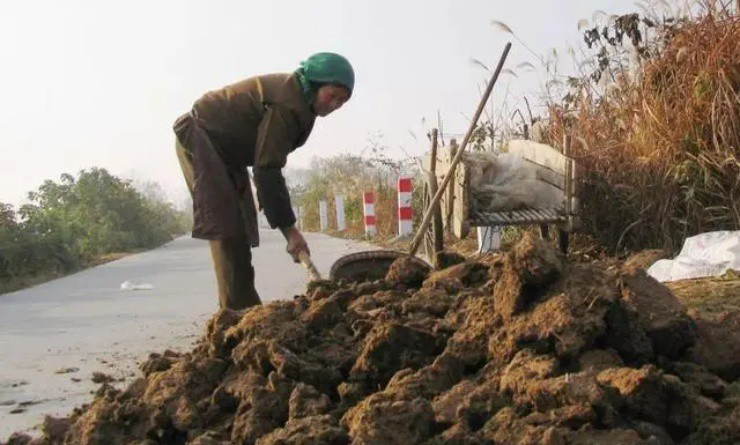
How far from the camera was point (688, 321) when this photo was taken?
2.74 m

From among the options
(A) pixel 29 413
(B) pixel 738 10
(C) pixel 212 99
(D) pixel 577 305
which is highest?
(B) pixel 738 10

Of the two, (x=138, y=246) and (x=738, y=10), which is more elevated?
(x=738, y=10)

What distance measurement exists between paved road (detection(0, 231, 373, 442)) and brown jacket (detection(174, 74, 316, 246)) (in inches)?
37.6

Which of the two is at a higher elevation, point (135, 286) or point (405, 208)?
point (405, 208)

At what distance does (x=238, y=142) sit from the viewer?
450 cm

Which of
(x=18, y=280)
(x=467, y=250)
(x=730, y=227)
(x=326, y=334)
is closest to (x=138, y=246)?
(x=18, y=280)

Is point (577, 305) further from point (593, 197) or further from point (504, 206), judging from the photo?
point (593, 197)

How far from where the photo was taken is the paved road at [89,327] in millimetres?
4062

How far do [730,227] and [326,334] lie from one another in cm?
416

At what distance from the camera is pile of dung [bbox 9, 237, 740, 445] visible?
7.26 ft

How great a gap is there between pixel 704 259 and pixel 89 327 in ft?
13.8

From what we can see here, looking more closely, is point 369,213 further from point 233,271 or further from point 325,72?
point 325,72

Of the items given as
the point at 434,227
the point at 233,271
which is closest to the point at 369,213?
the point at 434,227

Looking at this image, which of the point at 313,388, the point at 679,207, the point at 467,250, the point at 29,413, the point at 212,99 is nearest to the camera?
the point at 313,388
